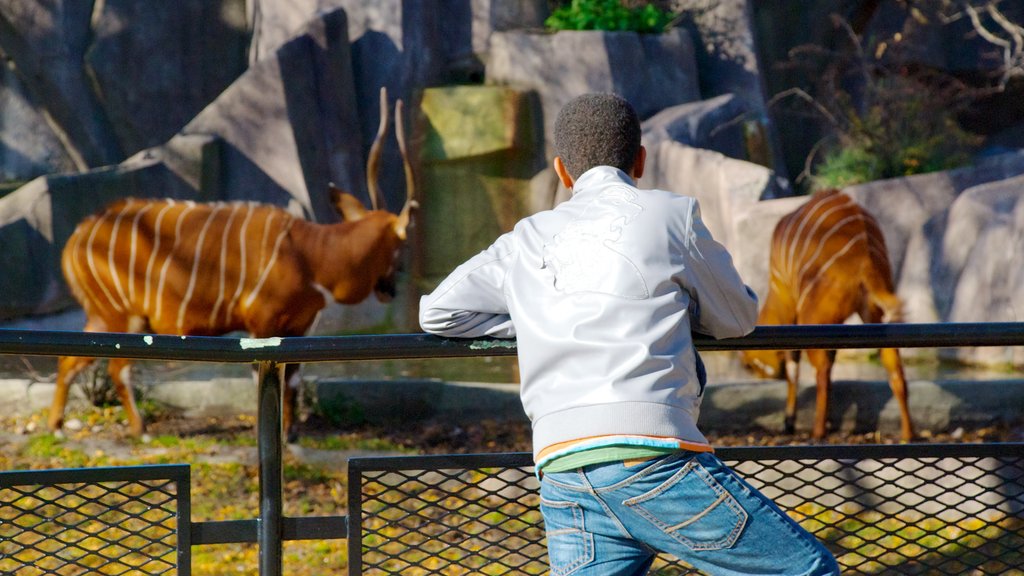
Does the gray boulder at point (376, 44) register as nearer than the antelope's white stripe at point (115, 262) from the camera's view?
No

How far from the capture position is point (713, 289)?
1.79 metres

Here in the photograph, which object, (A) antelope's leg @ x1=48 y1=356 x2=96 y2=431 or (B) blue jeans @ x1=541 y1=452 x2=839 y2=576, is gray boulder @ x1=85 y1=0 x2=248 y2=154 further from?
(B) blue jeans @ x1=541 y1=452 x2=839 y2=576

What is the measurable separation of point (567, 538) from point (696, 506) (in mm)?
217

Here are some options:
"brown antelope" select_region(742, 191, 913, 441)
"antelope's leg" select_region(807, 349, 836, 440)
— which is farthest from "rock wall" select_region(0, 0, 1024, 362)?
"antelope's leg" select_region(807, 349, 836, 440)

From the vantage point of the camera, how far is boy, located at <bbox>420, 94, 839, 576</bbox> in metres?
1.67

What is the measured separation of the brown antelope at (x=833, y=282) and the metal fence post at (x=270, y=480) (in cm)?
459

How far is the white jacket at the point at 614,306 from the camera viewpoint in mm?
1671

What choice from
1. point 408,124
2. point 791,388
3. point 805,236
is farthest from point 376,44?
point 791,388

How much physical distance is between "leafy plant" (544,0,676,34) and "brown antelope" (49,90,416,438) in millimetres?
5558

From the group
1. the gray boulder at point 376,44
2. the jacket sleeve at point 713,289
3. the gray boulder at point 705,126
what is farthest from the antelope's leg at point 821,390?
the gray boulder at point 376,44

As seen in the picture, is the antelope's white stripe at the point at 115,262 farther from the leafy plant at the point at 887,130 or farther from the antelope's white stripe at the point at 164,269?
the leafy plant at the point at 887,130

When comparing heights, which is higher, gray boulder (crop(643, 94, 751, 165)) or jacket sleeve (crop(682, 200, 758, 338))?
jacket sleeve (crop(682, 200, 758, 338))

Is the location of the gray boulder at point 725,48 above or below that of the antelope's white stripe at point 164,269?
above

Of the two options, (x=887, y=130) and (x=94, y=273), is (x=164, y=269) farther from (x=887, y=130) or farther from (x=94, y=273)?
(x=887, y=130)
